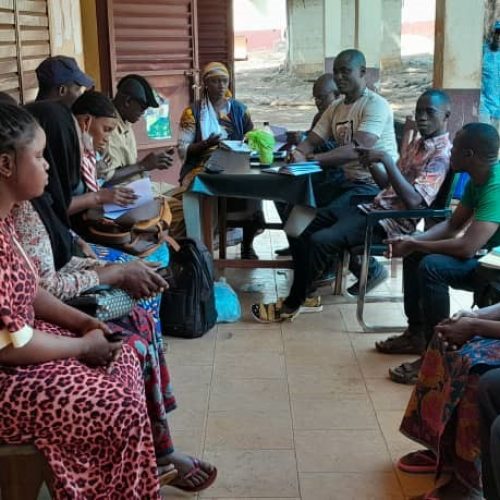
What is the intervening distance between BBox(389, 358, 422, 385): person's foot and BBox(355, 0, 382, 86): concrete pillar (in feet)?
23.2

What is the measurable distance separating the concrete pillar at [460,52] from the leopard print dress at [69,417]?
4.56 meters

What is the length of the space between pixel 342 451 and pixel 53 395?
4.19ft

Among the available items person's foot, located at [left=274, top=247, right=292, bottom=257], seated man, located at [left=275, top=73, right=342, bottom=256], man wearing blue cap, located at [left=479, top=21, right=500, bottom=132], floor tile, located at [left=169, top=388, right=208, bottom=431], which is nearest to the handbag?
floor tile, located at [left=169, top=388, right=208, bottom=431]

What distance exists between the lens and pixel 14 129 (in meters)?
1.86

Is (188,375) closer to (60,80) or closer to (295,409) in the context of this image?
(295,409)

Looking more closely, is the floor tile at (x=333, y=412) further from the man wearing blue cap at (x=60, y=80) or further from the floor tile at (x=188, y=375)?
the man wearing blue cap at (x=60, y=80)

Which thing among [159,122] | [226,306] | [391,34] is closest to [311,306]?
[226,306]

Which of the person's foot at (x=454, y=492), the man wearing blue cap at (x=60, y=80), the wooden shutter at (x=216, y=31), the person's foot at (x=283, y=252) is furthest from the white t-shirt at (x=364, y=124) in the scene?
the wooden shutter at (x=216, y=31)

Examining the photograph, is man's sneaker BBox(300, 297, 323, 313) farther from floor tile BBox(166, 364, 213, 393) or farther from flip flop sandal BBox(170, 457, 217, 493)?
flip flop sandal BBox(170, 457, 217, 493)

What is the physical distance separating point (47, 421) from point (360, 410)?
1581mm

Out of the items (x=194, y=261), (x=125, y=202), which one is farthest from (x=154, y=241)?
(x=194, y=261)

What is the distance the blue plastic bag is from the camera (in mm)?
4145

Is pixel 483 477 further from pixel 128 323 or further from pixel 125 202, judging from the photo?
pixel 125 202

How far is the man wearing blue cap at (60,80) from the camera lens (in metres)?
3.43
